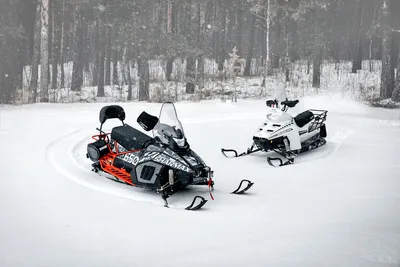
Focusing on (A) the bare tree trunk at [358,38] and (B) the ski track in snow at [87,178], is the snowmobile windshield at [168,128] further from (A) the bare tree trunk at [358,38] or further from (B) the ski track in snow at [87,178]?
(A) the bare tree trunk at [358,38]

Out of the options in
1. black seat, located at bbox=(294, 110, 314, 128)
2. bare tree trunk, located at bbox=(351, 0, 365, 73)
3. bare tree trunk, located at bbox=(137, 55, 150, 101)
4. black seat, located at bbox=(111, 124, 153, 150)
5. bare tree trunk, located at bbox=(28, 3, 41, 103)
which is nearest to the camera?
black seat, located at bbox=(111, 124, 153, 150)

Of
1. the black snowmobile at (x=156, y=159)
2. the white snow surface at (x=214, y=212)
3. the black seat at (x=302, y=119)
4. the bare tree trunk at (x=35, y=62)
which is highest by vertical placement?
the bare tree trunk at (x=35, y=62)

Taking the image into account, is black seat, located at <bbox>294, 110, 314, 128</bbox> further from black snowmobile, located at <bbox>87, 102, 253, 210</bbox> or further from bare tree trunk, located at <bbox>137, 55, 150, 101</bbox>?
bare tree trunk, located at <bbox>137, 55, 150, 101</bbox>

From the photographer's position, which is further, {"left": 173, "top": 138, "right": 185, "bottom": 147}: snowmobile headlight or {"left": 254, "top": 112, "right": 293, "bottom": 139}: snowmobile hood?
{"left": 254, "top": 112, "right": 293, "bottom": 139}: snowmobile hood

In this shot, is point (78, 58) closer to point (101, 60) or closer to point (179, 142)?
point (101, 60)

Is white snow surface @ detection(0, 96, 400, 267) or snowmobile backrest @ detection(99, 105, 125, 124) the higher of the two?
snowmobile backrest @ detection(99, 105, 125, 124)

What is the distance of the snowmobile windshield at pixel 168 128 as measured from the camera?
15.6ft

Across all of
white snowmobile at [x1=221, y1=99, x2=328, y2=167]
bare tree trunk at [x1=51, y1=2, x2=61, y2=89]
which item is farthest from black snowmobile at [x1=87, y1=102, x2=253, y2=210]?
bare tree trunk at [x1=51, y1=2, x2=61, y2=89]

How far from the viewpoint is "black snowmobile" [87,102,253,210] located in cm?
457

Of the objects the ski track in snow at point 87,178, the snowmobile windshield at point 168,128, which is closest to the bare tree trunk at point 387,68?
the ski track in snow at point 87,178

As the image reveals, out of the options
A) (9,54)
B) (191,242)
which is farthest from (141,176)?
(9,54)

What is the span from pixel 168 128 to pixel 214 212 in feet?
3.61

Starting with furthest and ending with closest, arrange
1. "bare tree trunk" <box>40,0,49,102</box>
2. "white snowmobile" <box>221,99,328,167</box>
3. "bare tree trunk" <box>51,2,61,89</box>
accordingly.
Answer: "bare tree trunk" <box>51,2,61,89</box> → "bare tree trunk" <box>40,0,49,102</box> → "white snowmobile" <box>221,99,328,167</box>

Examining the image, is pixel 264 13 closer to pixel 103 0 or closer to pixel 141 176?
pixel 103 0
